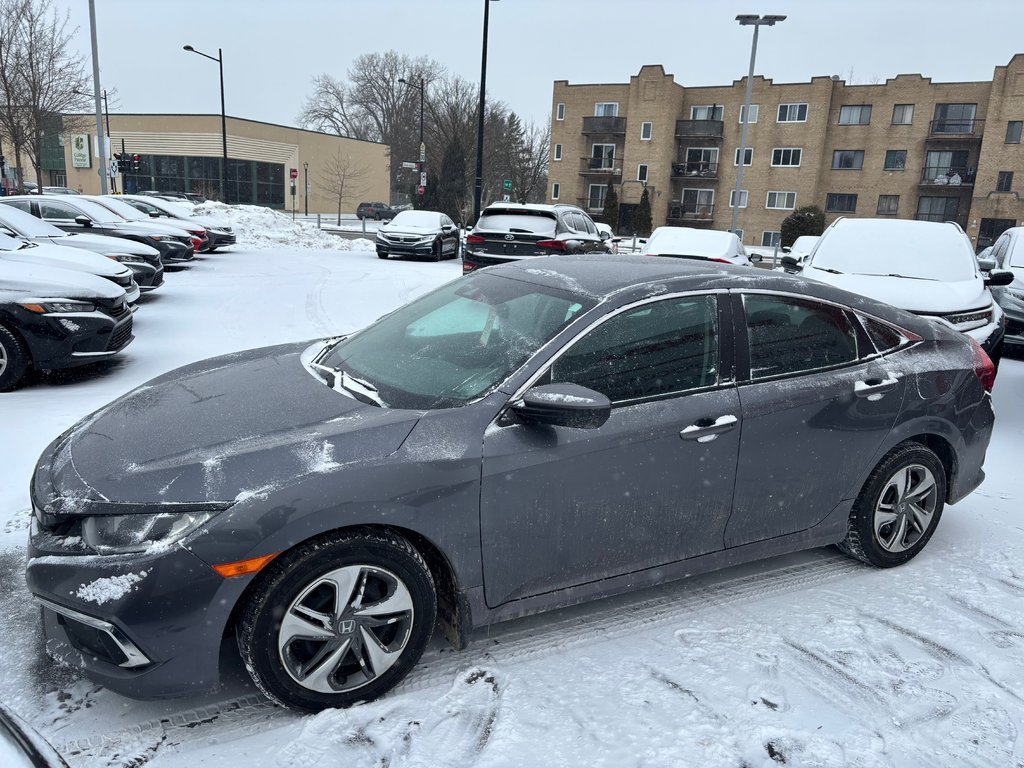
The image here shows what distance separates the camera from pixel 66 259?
834 centimetres

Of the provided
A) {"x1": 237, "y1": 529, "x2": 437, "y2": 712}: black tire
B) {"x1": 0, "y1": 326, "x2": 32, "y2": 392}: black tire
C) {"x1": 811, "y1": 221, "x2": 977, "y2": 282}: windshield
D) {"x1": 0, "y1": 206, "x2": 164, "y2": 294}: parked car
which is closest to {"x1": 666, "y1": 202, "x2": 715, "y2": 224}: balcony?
{"x1": 811, "y1": 221, "x2": 977, "y2": 282}: windshield

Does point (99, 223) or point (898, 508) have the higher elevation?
point (99, 223)

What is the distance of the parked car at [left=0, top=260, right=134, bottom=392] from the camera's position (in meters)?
6.56

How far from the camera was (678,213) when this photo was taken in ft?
179

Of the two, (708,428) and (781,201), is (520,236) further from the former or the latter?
(781,201)

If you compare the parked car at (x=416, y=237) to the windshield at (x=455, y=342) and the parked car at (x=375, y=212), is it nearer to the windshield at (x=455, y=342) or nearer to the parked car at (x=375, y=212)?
the windshield at (x=455, y=342)

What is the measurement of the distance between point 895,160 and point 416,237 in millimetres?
Answer: 40461

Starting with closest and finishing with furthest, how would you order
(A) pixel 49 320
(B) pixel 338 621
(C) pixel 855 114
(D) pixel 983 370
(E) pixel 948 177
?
(B) pixel 338 621
(D) pixel 983 370
(A) pixel 49 320
(E) pixel 948 177
(C) pixel 855 114

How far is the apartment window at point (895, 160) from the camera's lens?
1935 inches

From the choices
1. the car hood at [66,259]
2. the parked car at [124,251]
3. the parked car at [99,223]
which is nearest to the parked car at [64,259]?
the car hood at [66,259]

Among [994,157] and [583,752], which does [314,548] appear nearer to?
[583,752]

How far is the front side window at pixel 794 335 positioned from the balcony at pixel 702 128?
5222cm

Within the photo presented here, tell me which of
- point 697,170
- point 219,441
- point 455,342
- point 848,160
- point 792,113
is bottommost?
point 219,441

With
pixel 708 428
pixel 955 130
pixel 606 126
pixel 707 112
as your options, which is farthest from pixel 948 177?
pixel 708 428
